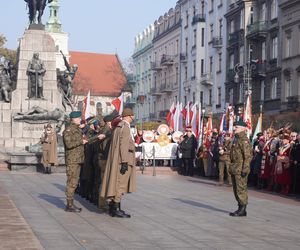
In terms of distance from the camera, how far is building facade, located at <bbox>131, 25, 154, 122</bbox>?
90.9 m

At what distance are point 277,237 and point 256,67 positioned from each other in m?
43.0

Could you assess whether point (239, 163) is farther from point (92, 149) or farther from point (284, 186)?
point (284, 186)

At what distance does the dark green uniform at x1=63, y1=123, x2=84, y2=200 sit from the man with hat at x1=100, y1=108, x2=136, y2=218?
821 millimetres

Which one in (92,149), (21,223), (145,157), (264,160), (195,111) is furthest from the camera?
(195,111)

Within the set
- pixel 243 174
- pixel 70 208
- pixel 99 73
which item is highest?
pixel 99 73

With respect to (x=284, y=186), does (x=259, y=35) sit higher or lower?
higher

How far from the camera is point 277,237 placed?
955 centimetres

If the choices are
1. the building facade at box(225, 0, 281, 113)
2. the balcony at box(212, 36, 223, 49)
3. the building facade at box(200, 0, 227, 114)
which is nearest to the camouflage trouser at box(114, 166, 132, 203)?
the building facade at box(225, 0, 281, 113)

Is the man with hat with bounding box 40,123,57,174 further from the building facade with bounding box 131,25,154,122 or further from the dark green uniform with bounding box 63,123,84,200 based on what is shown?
the building facade with bounding box 131,25,154,122

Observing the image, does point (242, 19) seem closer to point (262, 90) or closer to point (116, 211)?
point (262, 90)

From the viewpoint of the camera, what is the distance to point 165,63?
79000mm

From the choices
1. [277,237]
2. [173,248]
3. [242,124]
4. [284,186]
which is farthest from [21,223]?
[284,186]

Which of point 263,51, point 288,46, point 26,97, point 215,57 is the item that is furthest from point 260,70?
point 26,97

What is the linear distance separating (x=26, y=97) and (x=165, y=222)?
54.1 feet
